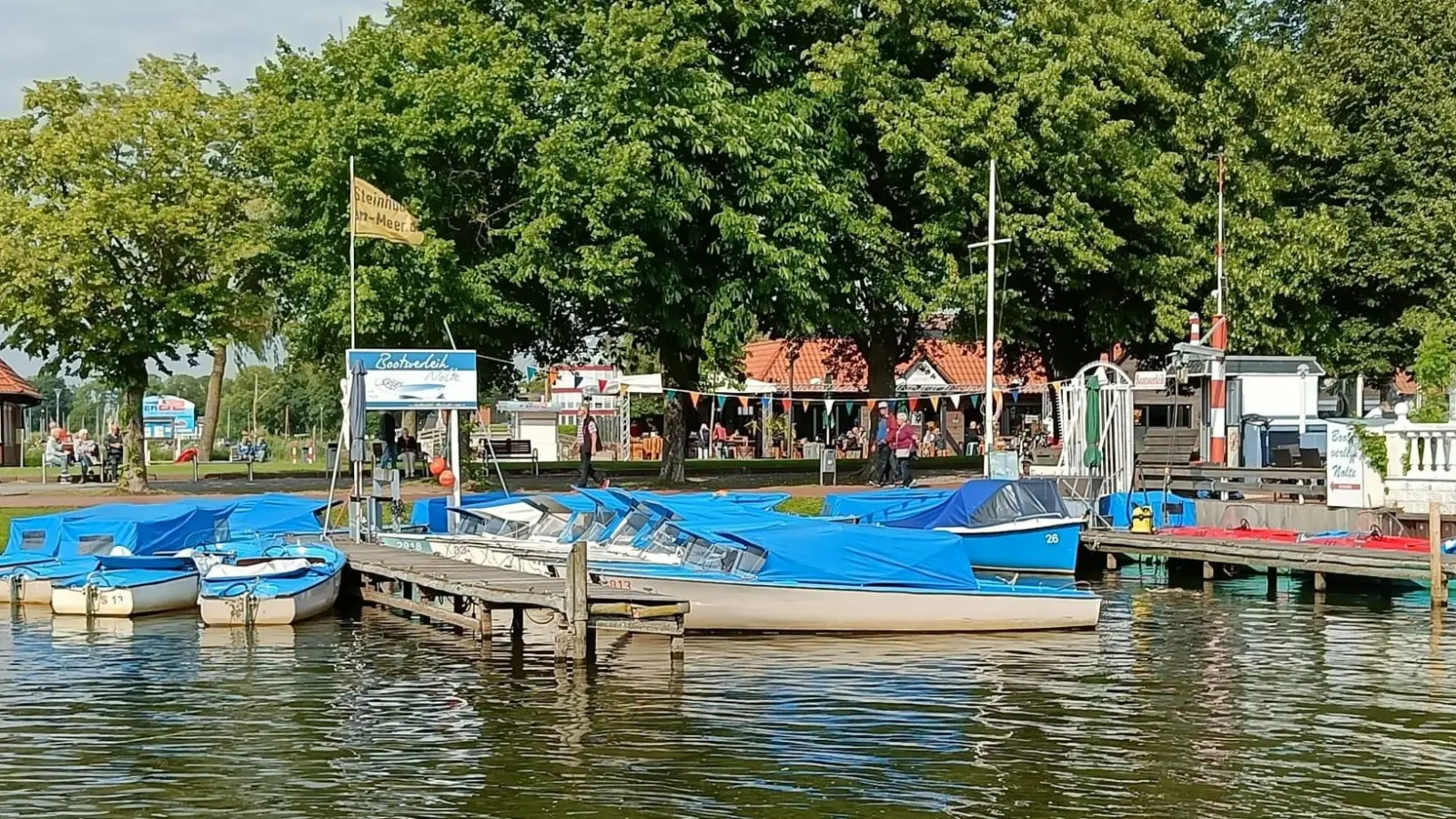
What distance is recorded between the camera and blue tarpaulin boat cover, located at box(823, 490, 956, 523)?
32.9 metres

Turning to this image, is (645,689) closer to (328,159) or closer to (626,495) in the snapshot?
(626,495)

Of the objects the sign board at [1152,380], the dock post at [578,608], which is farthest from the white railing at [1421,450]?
the dock post at [578,608]

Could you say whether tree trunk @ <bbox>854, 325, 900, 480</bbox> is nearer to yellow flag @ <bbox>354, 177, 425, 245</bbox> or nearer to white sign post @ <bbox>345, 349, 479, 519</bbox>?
yellow flag @ <bbox>354, 177, 425, 245</bbox>

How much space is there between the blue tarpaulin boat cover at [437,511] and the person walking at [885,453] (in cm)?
1290

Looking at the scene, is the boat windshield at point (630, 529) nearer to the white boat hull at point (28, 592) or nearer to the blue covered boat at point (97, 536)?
the blue covered boat at point (97, 536)

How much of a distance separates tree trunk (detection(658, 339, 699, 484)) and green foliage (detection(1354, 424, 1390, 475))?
18.0 meters

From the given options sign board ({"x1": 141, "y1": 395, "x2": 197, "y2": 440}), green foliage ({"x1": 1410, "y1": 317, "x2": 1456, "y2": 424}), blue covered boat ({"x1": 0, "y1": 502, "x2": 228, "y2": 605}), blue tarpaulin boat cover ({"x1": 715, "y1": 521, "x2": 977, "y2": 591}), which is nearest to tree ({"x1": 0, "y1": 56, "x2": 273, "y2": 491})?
blue covered boat ({"x1": 0, "y1": 502, "x2": 228, "y2": 605})

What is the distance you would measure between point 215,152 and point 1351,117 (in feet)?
102

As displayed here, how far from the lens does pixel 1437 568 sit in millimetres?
25859

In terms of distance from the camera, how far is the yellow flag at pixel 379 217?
33.1 meters

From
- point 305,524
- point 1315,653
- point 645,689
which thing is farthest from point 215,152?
point 1315,653

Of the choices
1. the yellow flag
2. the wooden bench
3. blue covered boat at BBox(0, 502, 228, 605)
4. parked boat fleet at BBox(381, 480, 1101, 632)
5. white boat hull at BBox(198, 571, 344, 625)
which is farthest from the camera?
the wooden bench

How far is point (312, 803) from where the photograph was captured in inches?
562

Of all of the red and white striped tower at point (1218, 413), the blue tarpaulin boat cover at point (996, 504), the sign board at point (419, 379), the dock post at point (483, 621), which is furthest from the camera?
the red and white striped tower at point (1218, 413)
